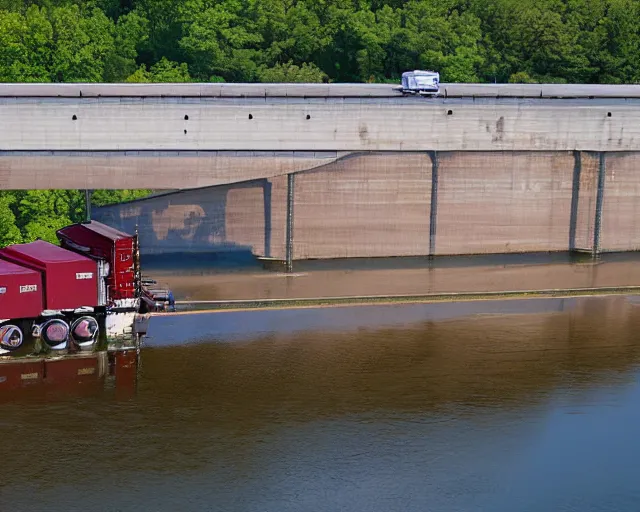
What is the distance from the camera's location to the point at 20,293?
34281 millimetres

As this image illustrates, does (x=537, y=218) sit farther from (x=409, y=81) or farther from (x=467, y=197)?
(x=409, y=81)

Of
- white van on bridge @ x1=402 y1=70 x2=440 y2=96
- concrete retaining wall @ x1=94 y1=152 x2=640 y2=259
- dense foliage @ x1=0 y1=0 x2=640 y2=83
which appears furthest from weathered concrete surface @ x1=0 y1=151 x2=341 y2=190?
dense foliage @ x1=0 y1=0 x2=640 y2=83

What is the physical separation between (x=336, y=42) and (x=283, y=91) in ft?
109

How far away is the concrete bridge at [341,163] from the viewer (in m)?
46.7

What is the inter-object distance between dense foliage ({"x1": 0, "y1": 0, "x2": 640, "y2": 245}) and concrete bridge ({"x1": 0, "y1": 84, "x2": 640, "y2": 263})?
1010 inches

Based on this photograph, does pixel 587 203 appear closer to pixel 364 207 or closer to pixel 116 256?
pixel 364 207

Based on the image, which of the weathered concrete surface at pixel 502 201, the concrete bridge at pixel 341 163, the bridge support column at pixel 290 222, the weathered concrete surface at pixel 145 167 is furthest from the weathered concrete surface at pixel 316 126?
the bridge support column at pixel 290 222

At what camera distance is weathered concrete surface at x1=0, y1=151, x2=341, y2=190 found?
46.5 m

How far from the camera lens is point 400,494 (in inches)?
1076

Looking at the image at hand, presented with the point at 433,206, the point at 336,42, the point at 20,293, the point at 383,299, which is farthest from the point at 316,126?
the point at 336,42

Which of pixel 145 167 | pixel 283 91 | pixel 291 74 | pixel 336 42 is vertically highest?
pixel 336 42

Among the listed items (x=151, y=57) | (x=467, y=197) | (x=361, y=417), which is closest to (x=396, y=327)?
(x=361, y=417)

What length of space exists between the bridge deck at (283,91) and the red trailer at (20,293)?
1421 centimetres

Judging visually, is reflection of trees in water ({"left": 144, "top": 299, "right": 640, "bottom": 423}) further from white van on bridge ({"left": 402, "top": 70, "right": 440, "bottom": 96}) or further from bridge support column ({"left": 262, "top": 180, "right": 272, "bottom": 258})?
white van on bridge ({"left": 402, "top": 70, "right": 440, "bottom": 96})
